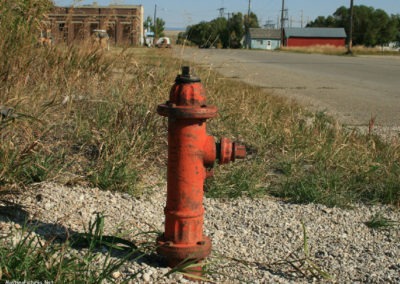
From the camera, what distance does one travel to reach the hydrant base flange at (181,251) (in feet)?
7.89

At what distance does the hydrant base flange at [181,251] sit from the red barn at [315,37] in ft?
327

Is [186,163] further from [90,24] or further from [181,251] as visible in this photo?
[90,24]

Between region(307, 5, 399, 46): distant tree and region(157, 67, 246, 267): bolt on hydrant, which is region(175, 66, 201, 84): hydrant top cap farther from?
region(307, 5, 399, 46): distant tree

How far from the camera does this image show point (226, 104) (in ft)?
18.4

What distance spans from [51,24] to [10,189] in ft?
12.4

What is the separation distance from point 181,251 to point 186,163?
Answer: 0.39m

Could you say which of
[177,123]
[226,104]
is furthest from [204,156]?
[226,104]

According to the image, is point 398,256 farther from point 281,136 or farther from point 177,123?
point 281,136

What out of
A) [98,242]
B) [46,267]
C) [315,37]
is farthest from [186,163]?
[315,37]

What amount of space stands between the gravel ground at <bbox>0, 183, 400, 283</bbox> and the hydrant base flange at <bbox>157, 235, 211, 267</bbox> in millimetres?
66

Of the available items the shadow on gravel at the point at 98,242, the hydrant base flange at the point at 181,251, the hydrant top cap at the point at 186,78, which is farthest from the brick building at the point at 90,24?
the hydrant base flange at the point at 181,251

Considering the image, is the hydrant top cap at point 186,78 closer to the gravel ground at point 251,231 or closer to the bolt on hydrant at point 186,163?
the bolt on hydrant at point 186,163

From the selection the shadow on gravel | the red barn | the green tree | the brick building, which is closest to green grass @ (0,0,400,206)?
the shadow on gravel

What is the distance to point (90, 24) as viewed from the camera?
6.64m
